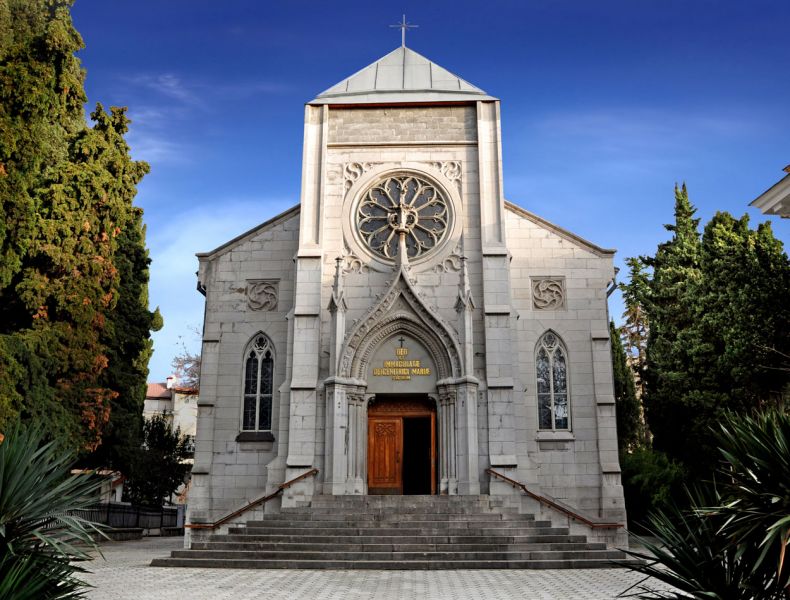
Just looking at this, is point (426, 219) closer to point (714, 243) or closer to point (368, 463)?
point (368, 463)

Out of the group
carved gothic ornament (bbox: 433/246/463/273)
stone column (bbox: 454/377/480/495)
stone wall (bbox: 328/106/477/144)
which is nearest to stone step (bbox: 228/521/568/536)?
stone column (bbox: 454/377/480/495)

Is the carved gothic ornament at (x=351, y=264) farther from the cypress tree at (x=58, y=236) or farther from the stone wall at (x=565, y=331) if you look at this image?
the cypress tree at (x=58, y=236)

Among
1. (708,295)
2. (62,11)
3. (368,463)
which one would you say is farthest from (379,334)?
(62,11)

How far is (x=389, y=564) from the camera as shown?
52.7ft

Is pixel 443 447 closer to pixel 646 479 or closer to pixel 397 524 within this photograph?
pixel 397 524

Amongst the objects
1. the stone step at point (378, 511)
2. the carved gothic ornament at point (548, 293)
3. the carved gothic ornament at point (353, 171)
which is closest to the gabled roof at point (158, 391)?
the carved gothic ornament at point (353, 171)

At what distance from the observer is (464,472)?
67.5 feet

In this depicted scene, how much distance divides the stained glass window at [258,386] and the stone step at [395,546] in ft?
18.6

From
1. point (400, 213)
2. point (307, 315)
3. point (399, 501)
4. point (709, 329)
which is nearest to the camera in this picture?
point (399, 501)

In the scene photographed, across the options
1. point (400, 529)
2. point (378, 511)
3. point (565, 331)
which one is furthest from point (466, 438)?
point (565, 331)

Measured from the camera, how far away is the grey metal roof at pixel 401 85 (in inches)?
964

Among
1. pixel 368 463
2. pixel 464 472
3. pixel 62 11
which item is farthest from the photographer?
pixel 62 11

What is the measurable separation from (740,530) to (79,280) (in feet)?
71.2

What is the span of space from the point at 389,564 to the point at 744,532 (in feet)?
35.0
